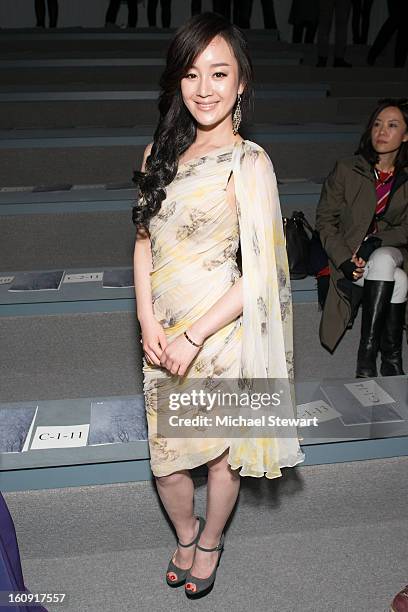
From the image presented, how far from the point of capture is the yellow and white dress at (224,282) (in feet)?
4.25

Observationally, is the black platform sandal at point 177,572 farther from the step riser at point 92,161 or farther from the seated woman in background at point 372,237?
the step riser at point 92,161

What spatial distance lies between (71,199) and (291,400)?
5.20 feet

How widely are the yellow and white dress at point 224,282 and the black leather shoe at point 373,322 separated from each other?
31.8 inches

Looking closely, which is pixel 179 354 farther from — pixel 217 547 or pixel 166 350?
pixel 217 547

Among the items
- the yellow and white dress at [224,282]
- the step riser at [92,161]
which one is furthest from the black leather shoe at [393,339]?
the step riser at [92,161]

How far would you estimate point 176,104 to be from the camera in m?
1.40

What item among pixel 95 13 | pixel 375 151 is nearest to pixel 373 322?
pixel 375 151

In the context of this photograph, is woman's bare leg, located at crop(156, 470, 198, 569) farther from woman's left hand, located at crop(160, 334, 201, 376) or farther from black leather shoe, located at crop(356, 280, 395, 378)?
black leather shoe, located at crop(356, 280, 395, 378)

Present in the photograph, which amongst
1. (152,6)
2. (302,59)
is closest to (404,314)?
(302,59)

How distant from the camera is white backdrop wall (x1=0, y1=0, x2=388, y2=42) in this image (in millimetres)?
7121

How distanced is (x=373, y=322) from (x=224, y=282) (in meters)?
0.98

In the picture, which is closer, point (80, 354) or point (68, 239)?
point (80, 354)

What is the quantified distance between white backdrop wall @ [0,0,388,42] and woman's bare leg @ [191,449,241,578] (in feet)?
22.1

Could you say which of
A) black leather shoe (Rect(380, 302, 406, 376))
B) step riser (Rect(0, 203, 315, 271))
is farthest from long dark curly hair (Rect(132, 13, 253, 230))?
step riser (Rect(0, 203, 315, 271))
